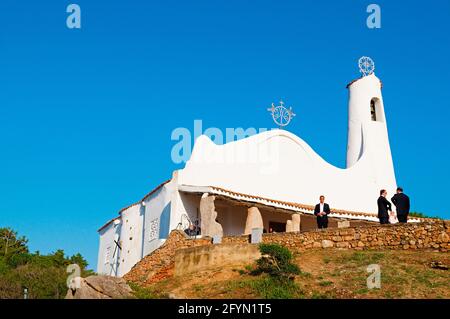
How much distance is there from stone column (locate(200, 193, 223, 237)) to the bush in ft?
14.1

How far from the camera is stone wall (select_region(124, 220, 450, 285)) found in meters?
16.7

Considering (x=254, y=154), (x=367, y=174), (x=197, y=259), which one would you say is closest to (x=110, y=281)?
(x=197, y=259)

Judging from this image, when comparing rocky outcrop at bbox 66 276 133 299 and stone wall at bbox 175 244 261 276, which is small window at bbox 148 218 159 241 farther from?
rocky outcrop at bbox 66 276 133 299

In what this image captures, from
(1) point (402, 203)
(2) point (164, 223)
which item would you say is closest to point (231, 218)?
(2) point (164, 223)

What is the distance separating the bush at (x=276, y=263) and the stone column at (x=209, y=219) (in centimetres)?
429

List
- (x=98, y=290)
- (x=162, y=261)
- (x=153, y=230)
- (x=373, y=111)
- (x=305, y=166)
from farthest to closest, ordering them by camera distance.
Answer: (x=373, y=111) → (x=305, y=166) → (x=153, y=230) → (x=162, y=261) → (x=98, y=290)

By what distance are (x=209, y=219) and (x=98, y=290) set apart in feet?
26.7

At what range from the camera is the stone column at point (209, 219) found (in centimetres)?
2131

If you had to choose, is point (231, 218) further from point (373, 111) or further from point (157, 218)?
point (373, 111)

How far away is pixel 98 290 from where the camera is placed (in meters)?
14.0

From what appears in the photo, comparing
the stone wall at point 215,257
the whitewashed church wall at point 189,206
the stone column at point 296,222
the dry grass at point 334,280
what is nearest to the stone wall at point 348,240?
the dry grass at point 334,280

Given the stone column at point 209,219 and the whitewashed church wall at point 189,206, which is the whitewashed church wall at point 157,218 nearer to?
the whitewashed church wall at point 189,206

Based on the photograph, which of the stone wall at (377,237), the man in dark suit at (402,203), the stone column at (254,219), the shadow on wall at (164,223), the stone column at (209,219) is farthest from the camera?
the shadow on wall at (164,223)
